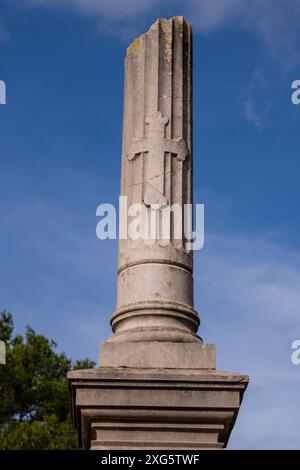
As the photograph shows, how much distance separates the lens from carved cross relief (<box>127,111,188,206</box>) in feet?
27.9

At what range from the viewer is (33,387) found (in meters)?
28.1

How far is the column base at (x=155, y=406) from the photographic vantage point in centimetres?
742

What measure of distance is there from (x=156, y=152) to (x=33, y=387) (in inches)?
815

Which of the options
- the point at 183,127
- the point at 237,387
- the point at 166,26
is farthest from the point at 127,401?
the point at 166,26

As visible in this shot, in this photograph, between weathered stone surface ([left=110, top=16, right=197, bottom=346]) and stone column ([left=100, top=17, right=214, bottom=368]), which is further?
weathered stone surface ([left=110, top=16, right=197, bottom=346])

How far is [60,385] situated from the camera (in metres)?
27.7

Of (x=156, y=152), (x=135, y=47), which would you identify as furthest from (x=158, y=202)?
(x=135, y=47)

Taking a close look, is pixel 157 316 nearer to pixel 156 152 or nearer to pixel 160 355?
pixel 160 355

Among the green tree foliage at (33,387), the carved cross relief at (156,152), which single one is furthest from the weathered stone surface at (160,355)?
the green tree foliage at (33,387)

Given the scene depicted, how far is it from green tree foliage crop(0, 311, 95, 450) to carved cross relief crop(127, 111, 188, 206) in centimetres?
1739

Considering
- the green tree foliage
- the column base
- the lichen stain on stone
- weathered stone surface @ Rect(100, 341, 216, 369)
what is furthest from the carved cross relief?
the green tree foliage

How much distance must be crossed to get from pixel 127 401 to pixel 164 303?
1089 mm

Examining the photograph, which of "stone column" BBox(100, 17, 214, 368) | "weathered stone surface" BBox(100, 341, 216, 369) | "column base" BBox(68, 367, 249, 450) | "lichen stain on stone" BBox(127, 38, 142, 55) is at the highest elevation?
"lichen stain on stone" BBox(127, 38, 142, 55)

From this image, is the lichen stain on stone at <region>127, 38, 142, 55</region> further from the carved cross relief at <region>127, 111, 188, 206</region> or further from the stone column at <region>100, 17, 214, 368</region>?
the carved cross relief at <region>127, 111, 188, 206</region>
